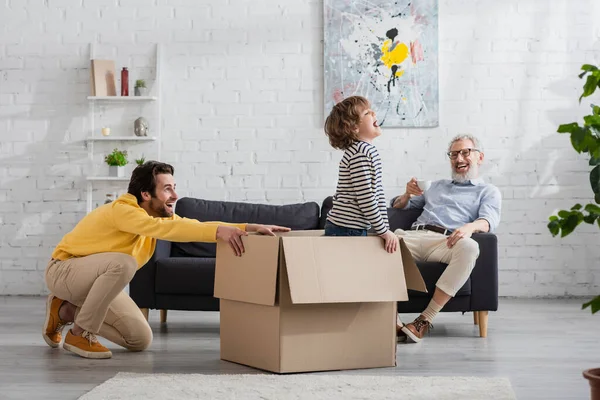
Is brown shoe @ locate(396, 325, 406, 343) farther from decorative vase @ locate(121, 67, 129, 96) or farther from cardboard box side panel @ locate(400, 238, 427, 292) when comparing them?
decorative vase @ locate(121, 67, 129, 96)

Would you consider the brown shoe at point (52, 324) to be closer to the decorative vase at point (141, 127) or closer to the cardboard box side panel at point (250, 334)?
the cardboard box side panel at point (250, 334)

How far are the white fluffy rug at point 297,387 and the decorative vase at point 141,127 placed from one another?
300 cm

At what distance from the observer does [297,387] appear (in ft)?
8.87

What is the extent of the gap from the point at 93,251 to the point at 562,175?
11.7 ft

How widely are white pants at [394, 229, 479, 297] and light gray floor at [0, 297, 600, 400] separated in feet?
0.89

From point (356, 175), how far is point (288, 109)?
270 cm

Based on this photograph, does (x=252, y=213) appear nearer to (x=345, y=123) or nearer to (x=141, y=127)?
(x=141, y=127)

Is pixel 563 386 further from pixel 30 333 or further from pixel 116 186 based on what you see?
pixel 116 186

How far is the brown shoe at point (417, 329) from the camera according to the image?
12.3 ft

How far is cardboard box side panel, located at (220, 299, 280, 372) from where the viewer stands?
297 centimetres

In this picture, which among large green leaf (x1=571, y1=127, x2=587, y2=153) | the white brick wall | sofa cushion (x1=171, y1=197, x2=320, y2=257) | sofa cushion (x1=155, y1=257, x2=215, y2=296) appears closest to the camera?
large green leaf (x1=571, y1=127, x2=587, y2=153)

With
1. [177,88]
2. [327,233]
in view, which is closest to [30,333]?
[327,233]

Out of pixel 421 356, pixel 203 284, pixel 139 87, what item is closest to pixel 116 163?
pixel 139 87

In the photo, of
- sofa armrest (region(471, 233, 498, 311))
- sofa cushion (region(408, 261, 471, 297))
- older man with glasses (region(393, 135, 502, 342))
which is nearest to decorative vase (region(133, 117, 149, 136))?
older man with glasses (region(393, 135, 502, 342))
